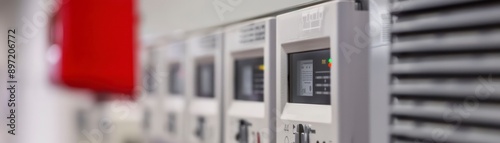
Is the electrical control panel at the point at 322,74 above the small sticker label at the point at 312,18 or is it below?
below

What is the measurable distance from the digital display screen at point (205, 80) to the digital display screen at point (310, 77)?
0.68m

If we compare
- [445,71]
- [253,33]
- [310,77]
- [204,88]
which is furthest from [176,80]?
[445,71]

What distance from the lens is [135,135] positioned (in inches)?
91.0

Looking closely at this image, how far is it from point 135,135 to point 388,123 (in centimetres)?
142

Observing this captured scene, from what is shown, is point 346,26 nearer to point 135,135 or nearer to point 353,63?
point 353,63

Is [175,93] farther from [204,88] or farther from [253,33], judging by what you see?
[253,33]

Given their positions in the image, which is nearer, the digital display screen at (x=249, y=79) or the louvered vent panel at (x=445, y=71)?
the louvered vent panel at (x=445, y=71)

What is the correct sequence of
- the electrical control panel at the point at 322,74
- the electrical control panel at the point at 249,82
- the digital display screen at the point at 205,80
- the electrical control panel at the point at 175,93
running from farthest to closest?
the electrical control panel at the point at 175,93 < the digital display screen at the point at 205,80 < the electrical control panel at the point at 249,82 < the electrical control panel at the point at 322,74

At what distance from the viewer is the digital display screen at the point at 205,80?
2061mm

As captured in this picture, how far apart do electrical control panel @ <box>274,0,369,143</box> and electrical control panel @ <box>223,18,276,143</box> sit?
0.06 meters

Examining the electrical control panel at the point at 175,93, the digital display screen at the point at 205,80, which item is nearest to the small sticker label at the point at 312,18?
the digital display screen at the point at 205,80

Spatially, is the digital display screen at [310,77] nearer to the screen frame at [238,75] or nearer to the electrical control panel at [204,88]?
the screen frame at [238,75]

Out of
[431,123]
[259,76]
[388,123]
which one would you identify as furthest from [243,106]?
[431,123]

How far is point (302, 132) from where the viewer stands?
4.25 ft
